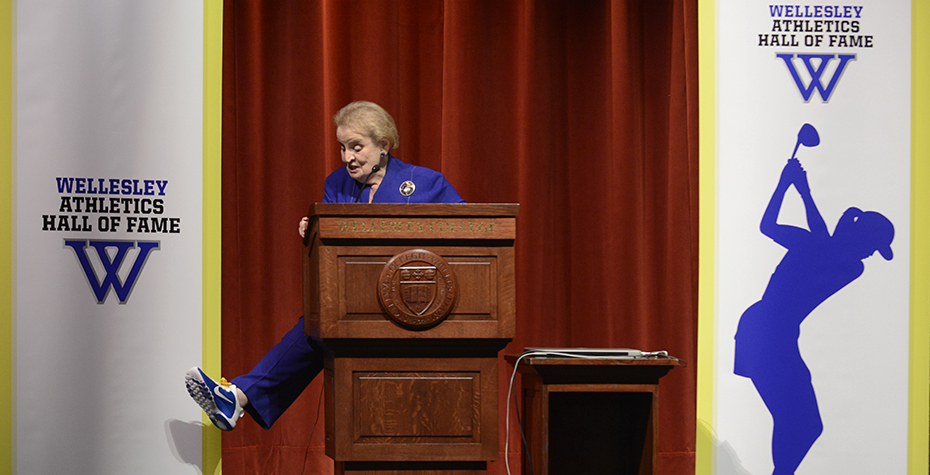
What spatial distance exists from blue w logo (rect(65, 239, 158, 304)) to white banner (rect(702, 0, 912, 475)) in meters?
1.77

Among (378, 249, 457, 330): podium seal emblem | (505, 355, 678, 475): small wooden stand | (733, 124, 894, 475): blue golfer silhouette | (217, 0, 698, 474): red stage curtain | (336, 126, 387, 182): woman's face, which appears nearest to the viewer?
(378, 249, 457, 330): podium seal emblem

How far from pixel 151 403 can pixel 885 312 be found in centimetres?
225

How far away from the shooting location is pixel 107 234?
2.32m

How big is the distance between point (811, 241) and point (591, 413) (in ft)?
2.90

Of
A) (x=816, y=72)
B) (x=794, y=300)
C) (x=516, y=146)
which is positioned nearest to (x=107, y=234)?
(x=516, y=146)

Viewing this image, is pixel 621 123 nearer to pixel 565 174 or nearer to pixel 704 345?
pixel 565 174

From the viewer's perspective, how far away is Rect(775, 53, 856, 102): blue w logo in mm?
2520

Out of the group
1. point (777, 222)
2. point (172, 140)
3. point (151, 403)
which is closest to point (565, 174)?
point (777, 222)

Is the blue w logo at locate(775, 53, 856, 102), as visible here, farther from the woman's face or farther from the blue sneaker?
the blue sneaker

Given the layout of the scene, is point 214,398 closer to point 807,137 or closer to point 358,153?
point 358,153

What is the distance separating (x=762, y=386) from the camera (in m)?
2.46

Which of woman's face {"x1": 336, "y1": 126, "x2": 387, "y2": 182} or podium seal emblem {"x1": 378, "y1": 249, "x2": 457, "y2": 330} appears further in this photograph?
woman's face {"x1": 336, "y1": 126, "x2": 387, "y2": 182}

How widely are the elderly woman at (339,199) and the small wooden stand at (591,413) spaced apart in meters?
0.61

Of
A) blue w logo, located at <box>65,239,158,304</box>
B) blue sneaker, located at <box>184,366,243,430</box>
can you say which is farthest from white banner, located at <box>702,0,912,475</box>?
blue w logo, located at <box>65,239,158,304</box>
